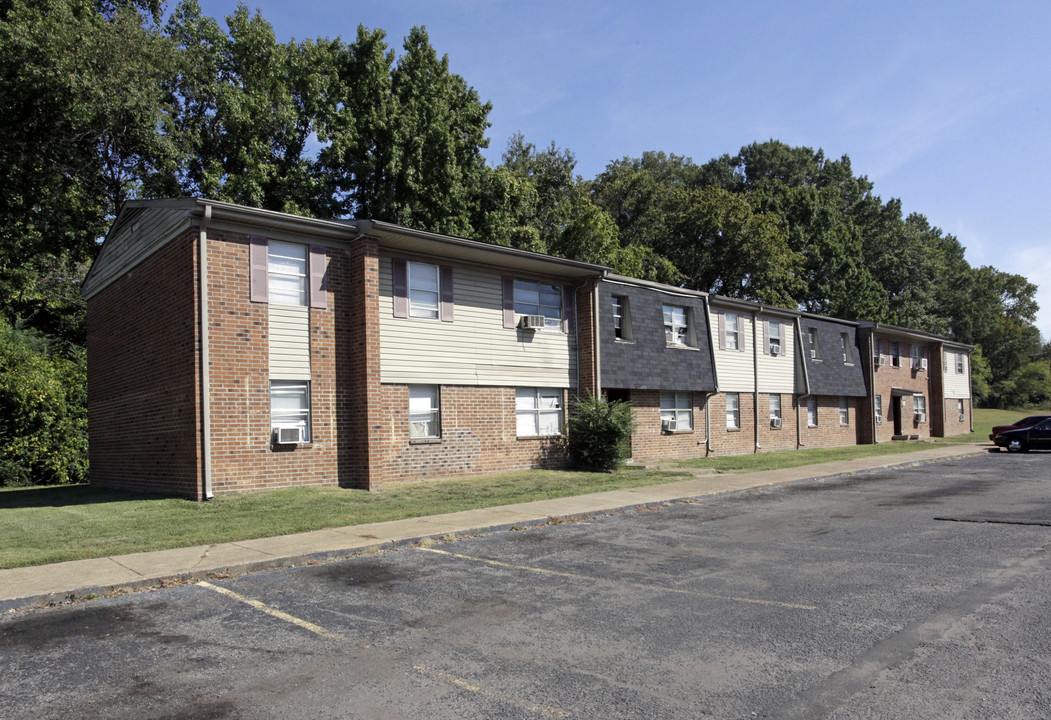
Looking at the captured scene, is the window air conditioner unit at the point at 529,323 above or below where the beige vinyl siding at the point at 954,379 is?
above

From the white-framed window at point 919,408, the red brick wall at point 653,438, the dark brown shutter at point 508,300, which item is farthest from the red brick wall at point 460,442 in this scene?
the white-framed window at point 919,408

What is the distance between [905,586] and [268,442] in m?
12.1

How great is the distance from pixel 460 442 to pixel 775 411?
669 inches

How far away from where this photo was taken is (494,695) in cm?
471

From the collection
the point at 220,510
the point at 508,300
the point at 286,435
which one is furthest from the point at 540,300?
the point at 220,510

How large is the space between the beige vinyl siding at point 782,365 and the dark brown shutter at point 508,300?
13.6m

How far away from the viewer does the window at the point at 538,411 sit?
66.5 ft

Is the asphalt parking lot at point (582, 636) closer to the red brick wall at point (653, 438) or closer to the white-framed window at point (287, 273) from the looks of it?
the white-framed window at point (287, 273)

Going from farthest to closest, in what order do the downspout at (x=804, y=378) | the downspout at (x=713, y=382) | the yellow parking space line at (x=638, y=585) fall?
the downspout at (x=804, y=378)
the downspout at (x=713, y=382)
the yellow parking space line at (x=638, y=585)

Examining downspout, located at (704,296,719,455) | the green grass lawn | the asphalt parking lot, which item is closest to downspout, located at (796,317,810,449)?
downspout, located at (704,296,719,455)

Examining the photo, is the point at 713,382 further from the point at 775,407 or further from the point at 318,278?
the point at 318,278

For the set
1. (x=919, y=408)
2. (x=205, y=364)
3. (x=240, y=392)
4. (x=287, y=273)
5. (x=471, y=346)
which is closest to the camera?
(x=205, y=364)

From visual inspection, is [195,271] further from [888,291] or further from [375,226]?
[888,291]

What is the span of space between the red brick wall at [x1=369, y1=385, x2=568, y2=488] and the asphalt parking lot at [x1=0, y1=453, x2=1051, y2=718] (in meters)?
Answer: 7.33
